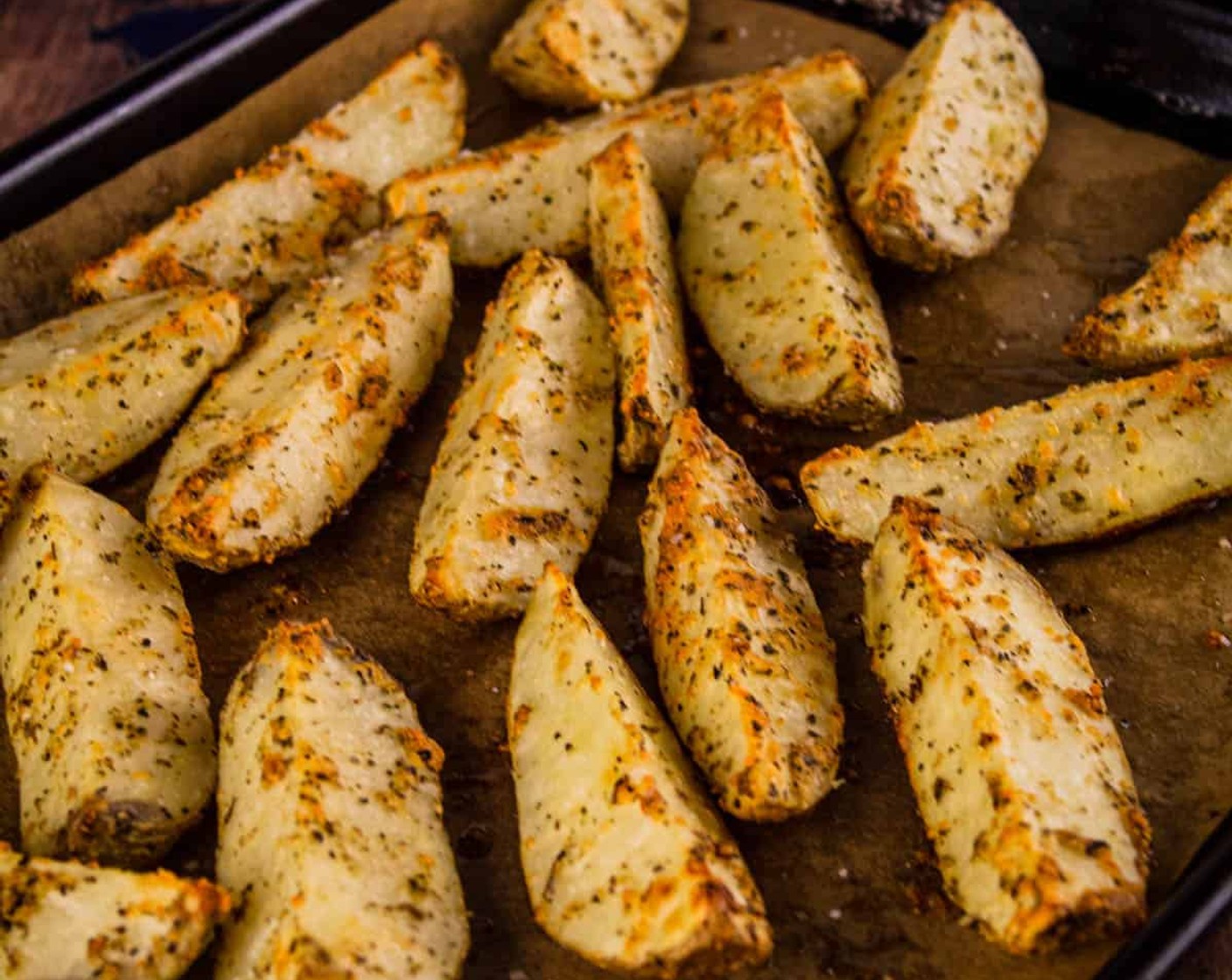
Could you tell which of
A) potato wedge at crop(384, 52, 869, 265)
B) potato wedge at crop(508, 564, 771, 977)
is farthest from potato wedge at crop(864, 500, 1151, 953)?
potato wedge at crop(384, 52, 869, 265)

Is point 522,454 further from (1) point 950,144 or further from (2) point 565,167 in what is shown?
(1) point 950,144

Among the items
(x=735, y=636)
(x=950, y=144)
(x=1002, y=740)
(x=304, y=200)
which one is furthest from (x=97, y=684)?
(x=950, y=144)

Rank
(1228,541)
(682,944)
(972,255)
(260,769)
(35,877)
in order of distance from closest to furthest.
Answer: (682,944), (35,877), (260,769), (1228,541), (972,255)

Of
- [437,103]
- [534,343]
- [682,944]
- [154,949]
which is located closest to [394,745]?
[154,949]

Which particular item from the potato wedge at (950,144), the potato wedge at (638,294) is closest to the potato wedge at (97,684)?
the potato wedge at (638,294)

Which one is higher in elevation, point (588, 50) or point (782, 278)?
point (588, 50)

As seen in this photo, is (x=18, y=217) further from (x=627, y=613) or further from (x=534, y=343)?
(x=627, y=613)
